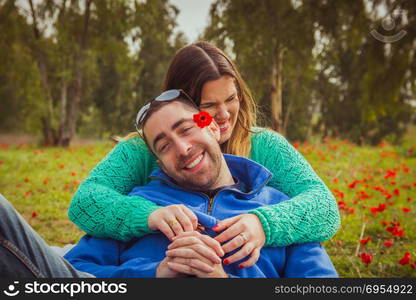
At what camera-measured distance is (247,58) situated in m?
12.7

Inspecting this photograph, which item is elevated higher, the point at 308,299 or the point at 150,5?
the point at 150,5

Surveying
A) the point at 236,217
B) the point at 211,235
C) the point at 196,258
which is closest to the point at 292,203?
the point at 236,217

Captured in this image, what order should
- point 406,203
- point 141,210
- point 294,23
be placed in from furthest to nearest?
point 294,23, point 406,203, point 141,210

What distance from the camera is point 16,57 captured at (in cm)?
1647

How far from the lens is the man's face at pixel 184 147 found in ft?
7.33

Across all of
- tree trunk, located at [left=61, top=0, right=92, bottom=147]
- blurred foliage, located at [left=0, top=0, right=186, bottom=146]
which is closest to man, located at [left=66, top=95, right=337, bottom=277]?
blurred foliage, located at [left=0, top=0, right=186, bottom=146]

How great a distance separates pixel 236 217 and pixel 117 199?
73 centimetres

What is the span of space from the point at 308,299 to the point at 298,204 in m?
0.57

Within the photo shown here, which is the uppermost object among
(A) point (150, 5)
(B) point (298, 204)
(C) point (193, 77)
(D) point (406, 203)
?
(A) point (150, 5)

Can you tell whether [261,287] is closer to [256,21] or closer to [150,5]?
[256,21]

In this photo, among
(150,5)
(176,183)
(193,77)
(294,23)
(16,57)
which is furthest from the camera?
(16,57)

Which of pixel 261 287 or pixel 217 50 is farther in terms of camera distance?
pixel 217 50

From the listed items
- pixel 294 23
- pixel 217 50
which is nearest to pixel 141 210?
pixel 217 50

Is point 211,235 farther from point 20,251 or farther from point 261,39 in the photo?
point 261,39
